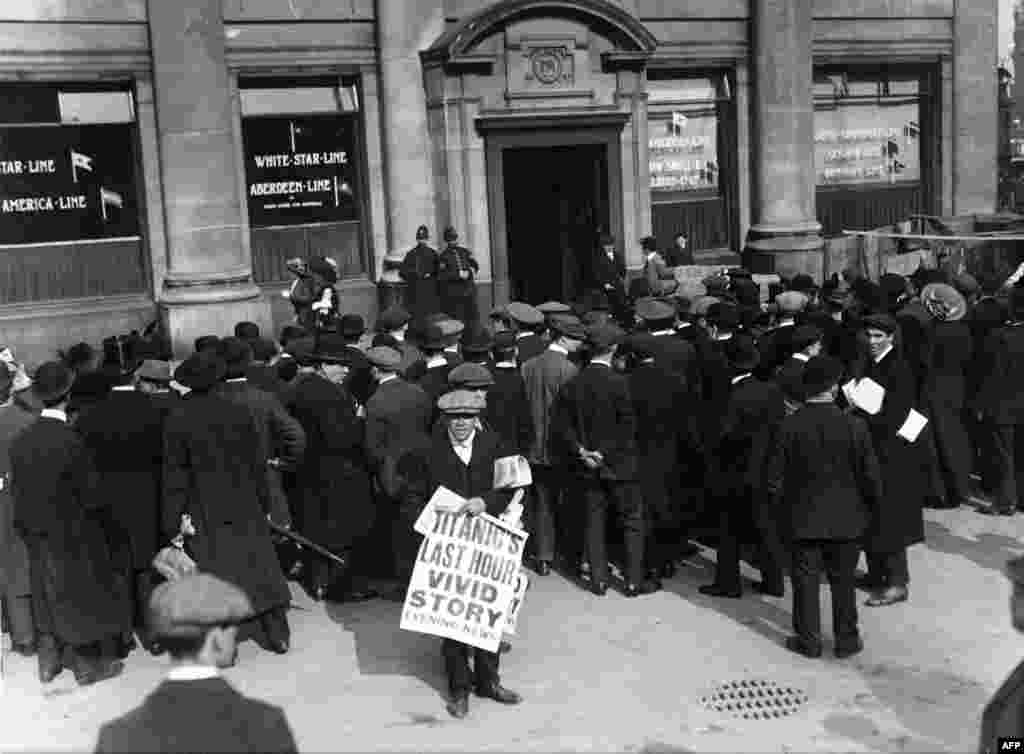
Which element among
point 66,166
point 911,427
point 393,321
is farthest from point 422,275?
point 911,427

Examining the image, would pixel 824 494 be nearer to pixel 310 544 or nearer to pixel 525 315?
pixel 310 544

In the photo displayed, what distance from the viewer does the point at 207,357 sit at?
8305mm

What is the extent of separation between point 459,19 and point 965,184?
1058 centimetres

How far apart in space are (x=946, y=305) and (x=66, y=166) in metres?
11.0

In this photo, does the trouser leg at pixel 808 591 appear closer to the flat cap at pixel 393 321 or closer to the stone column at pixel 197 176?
the flat cap at pixel 393 321

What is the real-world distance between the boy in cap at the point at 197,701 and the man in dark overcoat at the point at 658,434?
5.85m

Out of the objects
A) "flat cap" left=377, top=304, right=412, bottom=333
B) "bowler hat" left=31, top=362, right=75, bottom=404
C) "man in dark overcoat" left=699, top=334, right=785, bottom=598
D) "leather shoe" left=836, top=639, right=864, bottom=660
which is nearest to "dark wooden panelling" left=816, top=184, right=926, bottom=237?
"flat cap" left=377, top=304, right=412, bottom=333

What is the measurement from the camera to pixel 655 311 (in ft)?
34.2

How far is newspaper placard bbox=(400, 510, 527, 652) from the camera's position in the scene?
7.38 metres

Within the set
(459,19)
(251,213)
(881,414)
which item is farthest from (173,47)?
(881,414)

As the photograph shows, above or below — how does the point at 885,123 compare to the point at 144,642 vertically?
above

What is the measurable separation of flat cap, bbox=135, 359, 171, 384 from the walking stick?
1.24 metres

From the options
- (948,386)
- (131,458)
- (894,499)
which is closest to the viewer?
(131,458)

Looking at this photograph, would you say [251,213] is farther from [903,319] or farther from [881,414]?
[881,414]
